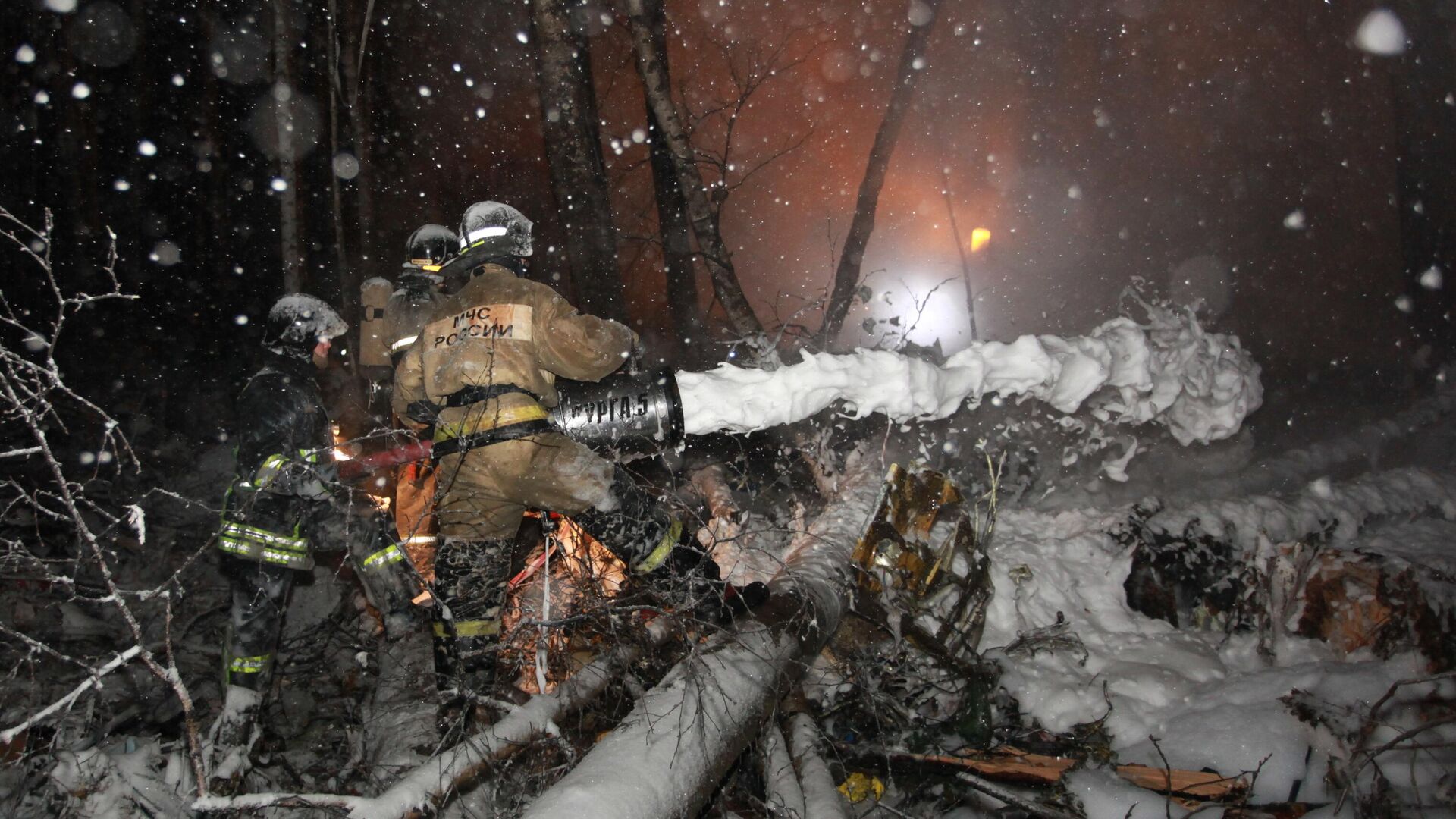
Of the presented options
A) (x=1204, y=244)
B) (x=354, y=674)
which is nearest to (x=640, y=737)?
(x=354, y=674)

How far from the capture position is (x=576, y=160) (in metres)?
5.54

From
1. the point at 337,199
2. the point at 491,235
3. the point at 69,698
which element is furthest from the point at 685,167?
the point at 69,698

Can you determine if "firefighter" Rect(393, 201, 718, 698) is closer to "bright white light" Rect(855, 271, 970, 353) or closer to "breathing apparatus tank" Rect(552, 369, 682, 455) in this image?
"breathing apparatus tank" Rect(552, 369, 682, 455)

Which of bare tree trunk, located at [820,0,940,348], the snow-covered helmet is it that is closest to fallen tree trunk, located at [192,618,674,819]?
the snow-covered helmet

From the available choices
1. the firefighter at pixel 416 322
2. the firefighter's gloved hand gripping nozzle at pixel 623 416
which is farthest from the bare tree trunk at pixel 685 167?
the firefighter's gloved hand gripping nozzle at pixel 623 416

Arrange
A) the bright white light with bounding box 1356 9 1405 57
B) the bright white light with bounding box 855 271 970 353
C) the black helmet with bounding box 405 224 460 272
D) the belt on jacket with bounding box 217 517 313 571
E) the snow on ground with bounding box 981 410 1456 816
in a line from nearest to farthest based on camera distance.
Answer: the snow on ground with bounding box 981 410 1456 816
the belt on jacket with bounding box 217 517 313 571
the black helmet with bounding box 405 224 460 272
the bright white light with bounding box 1356 9 1405 57
the bright white light with bounding box 855 271 970 353

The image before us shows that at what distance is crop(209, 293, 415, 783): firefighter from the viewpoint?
3.20 metres

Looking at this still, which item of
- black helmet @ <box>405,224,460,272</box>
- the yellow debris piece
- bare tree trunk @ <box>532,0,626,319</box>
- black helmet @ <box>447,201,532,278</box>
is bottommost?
the yellow debris piece

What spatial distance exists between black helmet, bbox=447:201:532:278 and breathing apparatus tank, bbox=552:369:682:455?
66 cm

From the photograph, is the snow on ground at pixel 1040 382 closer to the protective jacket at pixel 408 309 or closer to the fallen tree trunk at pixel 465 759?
the fallen tree trunk at pixel 465 759

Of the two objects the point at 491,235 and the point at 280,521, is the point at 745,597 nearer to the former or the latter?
the point at 491,235

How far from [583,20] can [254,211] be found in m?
3.47

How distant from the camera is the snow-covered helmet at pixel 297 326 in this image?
11.6 ft

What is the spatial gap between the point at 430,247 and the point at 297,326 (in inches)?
41.8
